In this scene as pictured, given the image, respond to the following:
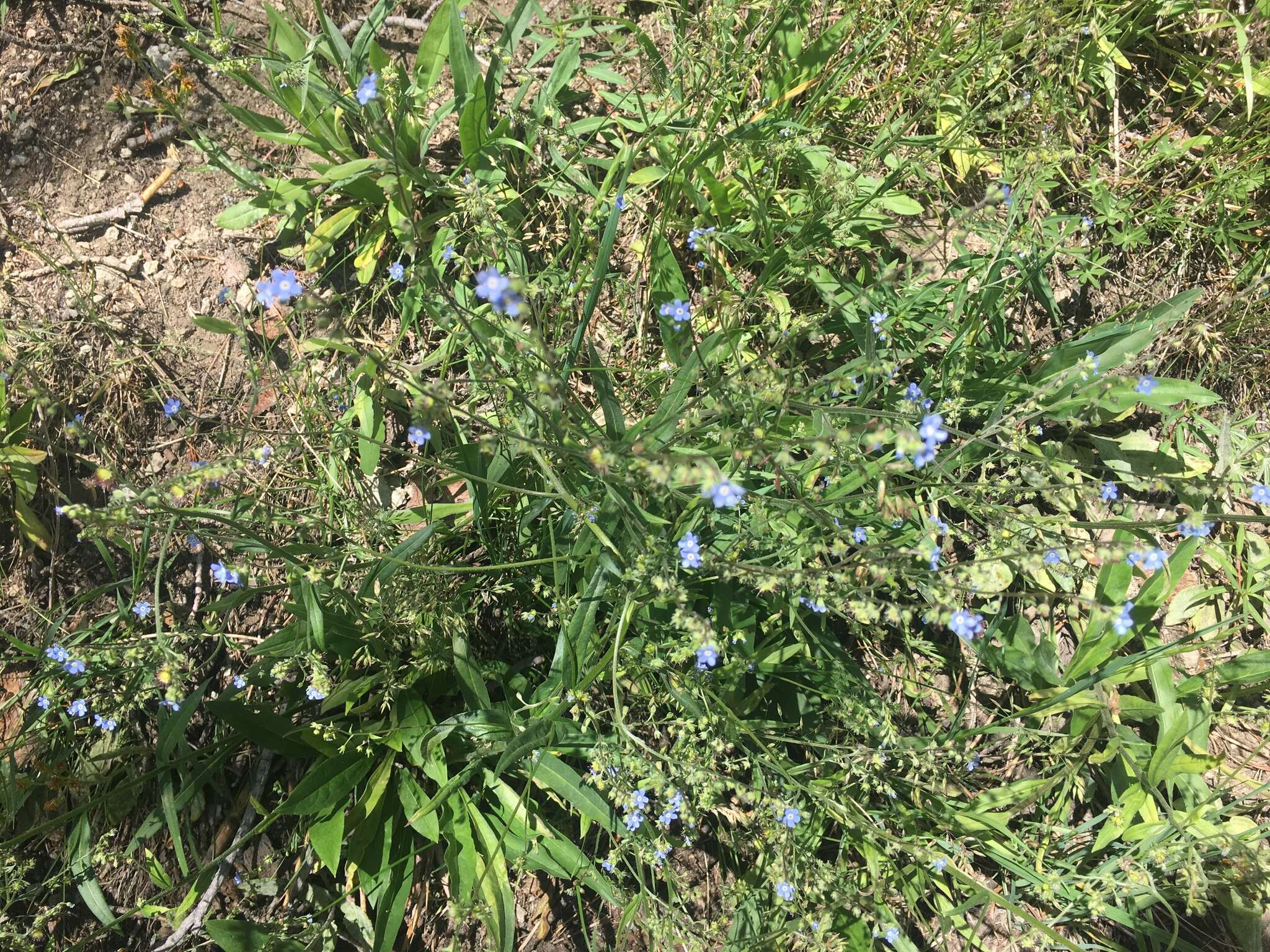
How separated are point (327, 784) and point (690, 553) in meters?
1.58

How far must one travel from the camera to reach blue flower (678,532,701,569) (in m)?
2.62

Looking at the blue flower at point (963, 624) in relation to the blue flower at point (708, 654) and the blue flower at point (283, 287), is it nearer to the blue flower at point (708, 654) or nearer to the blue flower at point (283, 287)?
the blue flower at point (708, 654)

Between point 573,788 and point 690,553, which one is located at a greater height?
point 690,553

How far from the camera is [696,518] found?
9.49ft

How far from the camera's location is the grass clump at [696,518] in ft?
9.17

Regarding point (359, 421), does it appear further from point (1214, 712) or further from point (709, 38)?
point (1214, 712)

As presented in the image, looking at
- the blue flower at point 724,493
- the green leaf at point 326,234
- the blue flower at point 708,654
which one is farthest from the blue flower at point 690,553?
the green leaf at point 326,234

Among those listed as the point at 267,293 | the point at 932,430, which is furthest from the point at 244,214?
the point at 932,430

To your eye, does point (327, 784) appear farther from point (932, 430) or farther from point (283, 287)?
point (932, 430)

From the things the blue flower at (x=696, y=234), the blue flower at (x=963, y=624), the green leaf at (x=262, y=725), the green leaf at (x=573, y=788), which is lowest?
the green leaf at (x=573, y=788)

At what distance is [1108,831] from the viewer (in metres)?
3.38

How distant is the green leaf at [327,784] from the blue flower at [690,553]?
1.47m

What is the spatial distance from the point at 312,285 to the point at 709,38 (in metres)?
2.15

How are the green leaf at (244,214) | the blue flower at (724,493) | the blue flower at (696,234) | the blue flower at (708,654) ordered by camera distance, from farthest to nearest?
the green leaf at (244,214) < the blue flower at (696,234) < the blue flower at (708,654) < the blue flower at (724,493)
